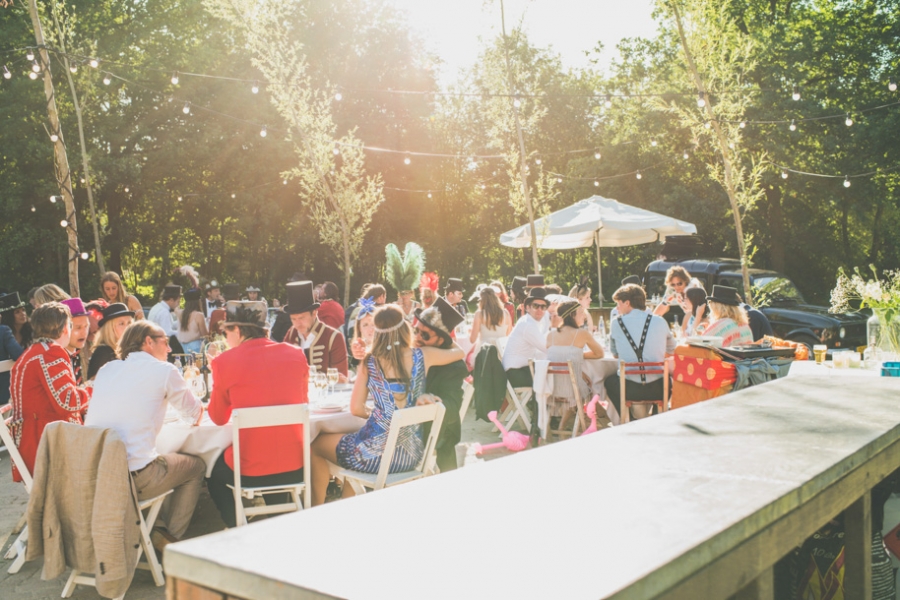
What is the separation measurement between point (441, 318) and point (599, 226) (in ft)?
27.1

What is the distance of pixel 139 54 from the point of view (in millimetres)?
25828

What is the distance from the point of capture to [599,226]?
13.2 metres

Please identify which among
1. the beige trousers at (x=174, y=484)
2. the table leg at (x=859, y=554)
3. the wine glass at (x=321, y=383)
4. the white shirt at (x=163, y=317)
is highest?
the white shirt at (x=163, y=317)

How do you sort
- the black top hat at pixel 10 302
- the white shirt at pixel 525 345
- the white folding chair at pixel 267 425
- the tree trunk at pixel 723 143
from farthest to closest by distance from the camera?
1. the tree trunk at pixel 723 143
2. the black top hat at pixel 10 302
3. the white shirt at pixel 525 345
4. the white folding chair at pixel 267 425

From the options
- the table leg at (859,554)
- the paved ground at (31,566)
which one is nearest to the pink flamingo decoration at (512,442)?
the paved ground at (31,566)

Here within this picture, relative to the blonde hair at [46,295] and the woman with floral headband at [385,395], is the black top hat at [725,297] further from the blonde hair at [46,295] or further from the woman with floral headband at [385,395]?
the blonde hair at [46,295]

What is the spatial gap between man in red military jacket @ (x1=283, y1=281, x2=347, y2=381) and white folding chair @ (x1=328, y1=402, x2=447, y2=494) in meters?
2.00

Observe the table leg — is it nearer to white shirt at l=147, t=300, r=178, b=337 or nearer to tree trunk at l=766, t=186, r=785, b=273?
white shirt at l=147, t=300, r=178, b=337

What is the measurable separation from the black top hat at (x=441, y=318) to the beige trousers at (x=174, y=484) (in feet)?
6.15

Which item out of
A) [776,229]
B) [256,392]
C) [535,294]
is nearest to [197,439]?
[256,392]

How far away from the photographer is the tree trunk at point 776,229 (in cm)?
2403

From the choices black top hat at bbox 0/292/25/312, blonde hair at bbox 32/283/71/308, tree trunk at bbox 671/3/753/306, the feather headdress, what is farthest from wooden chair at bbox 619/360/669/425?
the feather headdress

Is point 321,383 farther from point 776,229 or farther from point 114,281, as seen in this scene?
point 776,229

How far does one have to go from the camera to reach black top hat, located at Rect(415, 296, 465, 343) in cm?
542
